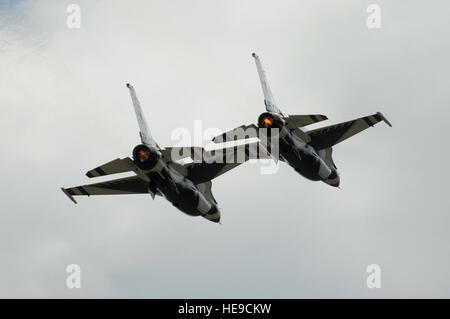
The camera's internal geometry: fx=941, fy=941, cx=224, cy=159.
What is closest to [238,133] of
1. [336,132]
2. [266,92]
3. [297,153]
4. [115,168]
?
[266,92]

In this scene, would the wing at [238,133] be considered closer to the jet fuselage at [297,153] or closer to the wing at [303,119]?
the jet fuselage at [297,153]

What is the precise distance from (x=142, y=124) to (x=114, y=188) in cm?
881

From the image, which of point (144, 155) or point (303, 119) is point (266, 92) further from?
point (144, 155)

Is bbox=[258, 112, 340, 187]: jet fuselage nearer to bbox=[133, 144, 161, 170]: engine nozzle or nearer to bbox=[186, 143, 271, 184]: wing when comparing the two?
bbox=[186, 143, 271, 184]: wing

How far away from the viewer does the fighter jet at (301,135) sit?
73.0 m

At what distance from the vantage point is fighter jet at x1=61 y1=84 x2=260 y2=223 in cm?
6775

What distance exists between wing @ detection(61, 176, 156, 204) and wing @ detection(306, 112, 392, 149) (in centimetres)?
1422

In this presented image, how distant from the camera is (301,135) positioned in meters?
74.8

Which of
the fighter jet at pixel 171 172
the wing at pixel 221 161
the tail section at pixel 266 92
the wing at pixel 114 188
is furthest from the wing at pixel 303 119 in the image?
the wing at pixel 114 188

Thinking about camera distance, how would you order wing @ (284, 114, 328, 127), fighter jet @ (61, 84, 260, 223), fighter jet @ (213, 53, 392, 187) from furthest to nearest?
fighter jet @ (213, 53, 392, 187), wing @ (284, 114, 328, 127), fighter jet @ (61, 84, 260, 223)

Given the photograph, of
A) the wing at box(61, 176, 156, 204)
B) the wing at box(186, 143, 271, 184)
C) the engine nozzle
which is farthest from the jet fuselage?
the wing at box(61, 176, 156, 204)
